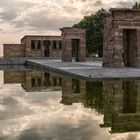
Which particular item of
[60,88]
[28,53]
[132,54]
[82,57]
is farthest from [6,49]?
[60,88]

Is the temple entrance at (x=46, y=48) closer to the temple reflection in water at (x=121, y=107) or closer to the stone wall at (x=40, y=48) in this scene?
the stone wall at (x=40, y=48)

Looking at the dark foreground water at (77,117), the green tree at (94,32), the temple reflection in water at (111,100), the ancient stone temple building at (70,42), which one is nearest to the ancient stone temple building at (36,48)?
the green tree at (94,32)

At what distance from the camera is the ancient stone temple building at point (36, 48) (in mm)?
56281

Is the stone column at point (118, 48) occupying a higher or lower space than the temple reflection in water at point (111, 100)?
higher

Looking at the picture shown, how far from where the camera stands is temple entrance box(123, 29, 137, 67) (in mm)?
23953

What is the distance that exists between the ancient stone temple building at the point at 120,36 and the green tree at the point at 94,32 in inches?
1082

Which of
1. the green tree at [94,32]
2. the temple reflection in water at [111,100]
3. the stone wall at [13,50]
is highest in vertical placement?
the green tree at [94,32]

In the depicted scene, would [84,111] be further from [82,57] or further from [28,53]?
[28,53]

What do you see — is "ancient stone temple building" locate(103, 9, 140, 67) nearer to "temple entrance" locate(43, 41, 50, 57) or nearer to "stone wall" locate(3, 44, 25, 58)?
"temple entrance" locate(43, 41, 50, 57)

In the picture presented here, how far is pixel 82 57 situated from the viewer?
38.4m

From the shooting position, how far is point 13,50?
5709cm

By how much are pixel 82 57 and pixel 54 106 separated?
93.7 ft

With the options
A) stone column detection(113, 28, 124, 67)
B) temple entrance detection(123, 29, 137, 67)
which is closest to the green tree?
temple entrance detection(123, 29, 137, 67)

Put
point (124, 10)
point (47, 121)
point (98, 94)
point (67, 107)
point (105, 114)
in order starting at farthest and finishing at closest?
point (124, 10) < point (98, 94) < point (67, 107) < point (105, 114) < point (47, 121)
